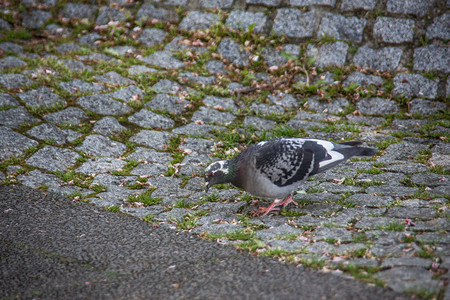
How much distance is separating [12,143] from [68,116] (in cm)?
93

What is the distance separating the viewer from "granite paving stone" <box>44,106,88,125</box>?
6.20 m

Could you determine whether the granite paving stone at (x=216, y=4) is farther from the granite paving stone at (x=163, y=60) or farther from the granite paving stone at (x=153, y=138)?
the granite paving stone at (x=153, y=138)

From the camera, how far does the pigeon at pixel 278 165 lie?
14.3ft

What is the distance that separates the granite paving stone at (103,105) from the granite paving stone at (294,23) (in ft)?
10.4

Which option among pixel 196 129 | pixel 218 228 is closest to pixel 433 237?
pixel 218 228

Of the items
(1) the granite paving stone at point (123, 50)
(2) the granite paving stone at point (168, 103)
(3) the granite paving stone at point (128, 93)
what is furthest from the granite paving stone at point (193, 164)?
(1) the granite paving stone at point (123, 50)

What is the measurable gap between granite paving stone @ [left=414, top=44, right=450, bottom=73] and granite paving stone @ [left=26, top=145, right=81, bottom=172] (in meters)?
5.46

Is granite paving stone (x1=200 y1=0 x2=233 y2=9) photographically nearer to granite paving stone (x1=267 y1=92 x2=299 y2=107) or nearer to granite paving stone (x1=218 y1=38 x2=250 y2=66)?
granite paving stone (x1=218 y1=38 x2=250 y2=66)

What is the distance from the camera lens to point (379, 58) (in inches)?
291

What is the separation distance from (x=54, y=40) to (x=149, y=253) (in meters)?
6.18

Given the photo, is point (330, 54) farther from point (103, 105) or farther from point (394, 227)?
point (394, 227)

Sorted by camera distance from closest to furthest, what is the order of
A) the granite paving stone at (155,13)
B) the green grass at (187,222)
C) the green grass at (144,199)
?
the green grass at (187,222) < the green grass at (144,199) < the granite paving stone at (155,13)

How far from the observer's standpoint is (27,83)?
6.82 metres

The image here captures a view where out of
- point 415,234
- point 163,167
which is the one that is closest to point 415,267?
point 415,234
